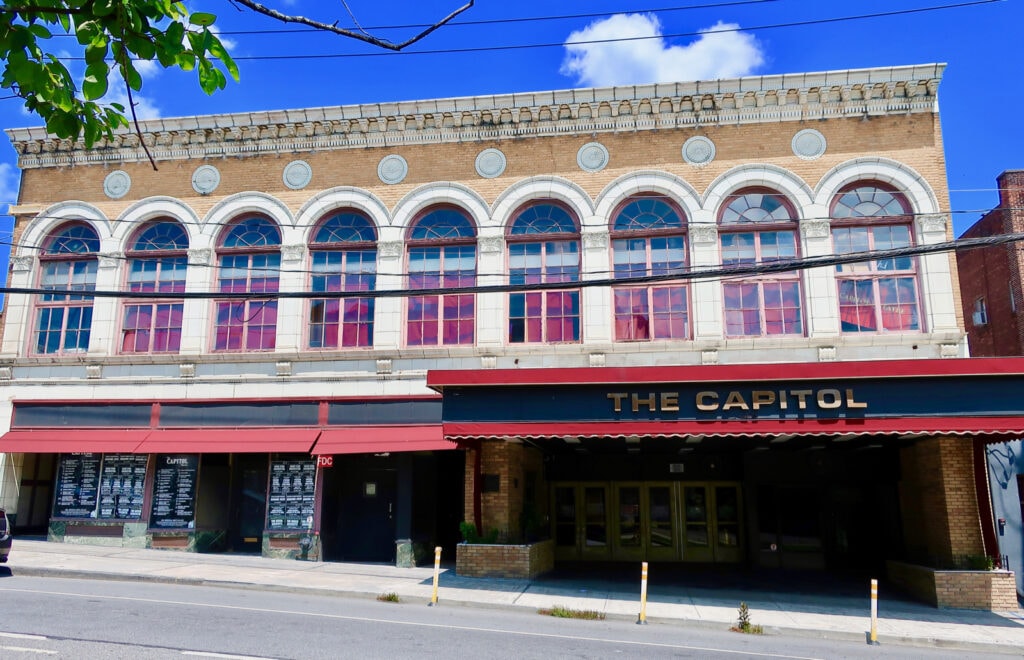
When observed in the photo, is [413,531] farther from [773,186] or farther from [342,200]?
[773,186]

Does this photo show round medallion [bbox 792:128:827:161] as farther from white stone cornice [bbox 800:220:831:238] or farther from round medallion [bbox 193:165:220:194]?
round medallion [bbox 193:165:220:194]

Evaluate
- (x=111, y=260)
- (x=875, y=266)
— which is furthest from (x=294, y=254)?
(x=875, y=266)

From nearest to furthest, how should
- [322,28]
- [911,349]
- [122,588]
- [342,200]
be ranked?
[322,28] → [122,588] → [911,349] → [342,200]

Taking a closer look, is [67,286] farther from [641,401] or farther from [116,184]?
[641,401]

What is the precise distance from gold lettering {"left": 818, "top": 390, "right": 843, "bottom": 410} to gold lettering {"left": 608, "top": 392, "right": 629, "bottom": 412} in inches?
139

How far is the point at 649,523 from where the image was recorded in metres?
21.5

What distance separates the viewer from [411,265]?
20.7 m

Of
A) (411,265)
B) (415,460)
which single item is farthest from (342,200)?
(415,460)

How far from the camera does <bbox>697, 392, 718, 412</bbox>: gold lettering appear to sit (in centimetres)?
1461

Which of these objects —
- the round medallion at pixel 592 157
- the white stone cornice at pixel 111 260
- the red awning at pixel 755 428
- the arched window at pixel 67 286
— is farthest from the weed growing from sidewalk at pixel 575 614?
the white stone cornice at pixel 111 260

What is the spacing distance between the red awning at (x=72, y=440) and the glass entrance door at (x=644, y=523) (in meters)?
12.8

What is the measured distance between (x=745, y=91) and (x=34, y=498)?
2231cm

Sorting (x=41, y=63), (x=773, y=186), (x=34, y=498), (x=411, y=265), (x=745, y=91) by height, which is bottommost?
(x=34, y=498)

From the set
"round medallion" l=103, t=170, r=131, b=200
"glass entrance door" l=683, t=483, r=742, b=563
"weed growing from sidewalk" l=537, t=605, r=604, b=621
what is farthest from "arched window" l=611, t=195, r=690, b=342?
"round medallion" l=103, t=170, r=131, b=200
